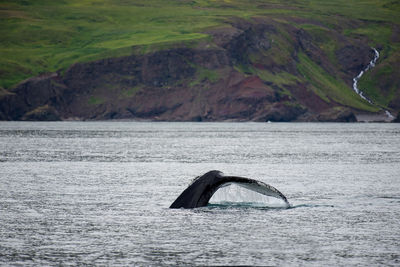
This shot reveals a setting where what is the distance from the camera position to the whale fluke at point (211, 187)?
1143 inches

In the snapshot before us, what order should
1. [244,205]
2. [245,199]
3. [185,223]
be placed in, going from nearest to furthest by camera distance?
[185,223], [244,205], [245,199]

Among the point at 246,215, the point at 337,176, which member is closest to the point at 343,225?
the point at 246,215

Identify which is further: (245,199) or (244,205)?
(245,199)

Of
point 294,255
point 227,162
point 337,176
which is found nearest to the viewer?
point 294,255

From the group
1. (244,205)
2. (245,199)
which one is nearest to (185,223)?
(244,205)

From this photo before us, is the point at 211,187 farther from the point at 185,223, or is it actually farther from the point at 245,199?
the point at 245,199

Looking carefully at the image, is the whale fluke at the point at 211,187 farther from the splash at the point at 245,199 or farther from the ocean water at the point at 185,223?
the splash at the point at 245,199

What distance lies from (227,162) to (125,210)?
125 feet

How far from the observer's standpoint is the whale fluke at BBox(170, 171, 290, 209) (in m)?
29.0

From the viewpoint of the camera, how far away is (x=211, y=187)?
29859 mm

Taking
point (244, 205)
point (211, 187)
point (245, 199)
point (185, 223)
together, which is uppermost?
point (211, 187)

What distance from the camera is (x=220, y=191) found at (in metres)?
39.3

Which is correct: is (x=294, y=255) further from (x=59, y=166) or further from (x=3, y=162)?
(x=3, y=162)

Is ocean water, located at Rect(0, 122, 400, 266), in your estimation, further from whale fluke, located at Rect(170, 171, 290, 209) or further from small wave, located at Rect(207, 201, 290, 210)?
whale fluke, located at Rect(170, 171, 290, 209)
